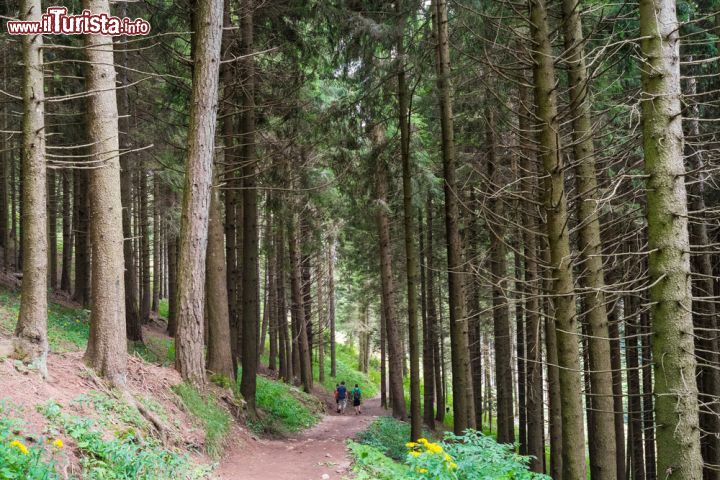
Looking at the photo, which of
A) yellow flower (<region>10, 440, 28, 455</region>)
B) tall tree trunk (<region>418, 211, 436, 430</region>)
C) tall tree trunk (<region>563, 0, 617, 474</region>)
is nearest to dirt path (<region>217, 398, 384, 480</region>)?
yellow flower (<region>10, 440, 28, 455</region>)

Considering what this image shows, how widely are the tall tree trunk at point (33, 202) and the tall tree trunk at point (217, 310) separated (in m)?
4.84

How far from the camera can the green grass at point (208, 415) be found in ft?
26.4

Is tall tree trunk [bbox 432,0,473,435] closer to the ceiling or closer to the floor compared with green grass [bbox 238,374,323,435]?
closer to the ceiling

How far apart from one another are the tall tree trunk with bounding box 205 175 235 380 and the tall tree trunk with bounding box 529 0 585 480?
23.9 ft

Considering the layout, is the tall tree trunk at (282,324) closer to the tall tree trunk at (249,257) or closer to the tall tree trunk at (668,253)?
the tall tree trunk at (249,257)

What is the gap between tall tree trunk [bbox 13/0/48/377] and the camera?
594 cm

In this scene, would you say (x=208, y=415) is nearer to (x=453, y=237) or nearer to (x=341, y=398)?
(x=453, y=237)

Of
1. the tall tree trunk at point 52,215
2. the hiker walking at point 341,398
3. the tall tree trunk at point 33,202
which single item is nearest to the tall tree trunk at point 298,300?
the hiker walking at point 341,398

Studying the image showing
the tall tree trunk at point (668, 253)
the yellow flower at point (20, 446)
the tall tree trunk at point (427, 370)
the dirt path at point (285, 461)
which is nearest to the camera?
the yellow flower at point (20, 446)

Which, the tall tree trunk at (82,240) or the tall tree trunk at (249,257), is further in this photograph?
the tall tree trunk at (82,240)

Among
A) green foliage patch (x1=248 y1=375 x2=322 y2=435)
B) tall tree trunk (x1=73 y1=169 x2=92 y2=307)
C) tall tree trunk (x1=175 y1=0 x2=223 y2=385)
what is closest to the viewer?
tall tree trunk (x1=175 y1=0 x2=223 y2=385)

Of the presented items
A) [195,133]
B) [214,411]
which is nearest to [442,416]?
[214,411]

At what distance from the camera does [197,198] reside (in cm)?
904

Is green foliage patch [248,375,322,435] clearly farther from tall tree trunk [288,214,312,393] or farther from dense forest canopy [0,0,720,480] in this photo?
tall tree trunk [288,214,312,393]
